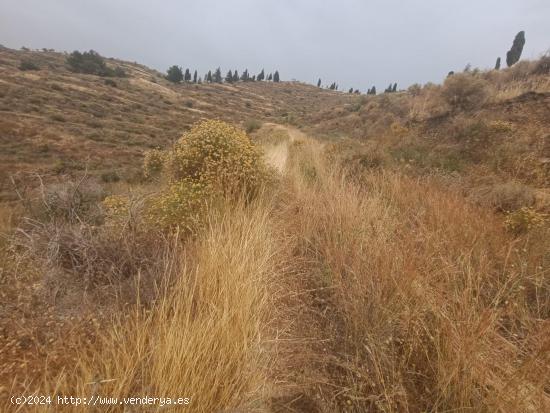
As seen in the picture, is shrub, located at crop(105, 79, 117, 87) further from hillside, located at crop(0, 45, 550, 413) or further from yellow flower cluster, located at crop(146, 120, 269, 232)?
hillside, located at crop(0, 45, 550, 413)

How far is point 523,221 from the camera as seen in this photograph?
3.39 meters

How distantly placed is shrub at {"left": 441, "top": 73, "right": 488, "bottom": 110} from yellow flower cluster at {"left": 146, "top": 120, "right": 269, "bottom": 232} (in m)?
8.56

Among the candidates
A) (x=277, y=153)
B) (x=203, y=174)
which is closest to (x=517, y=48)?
(x=277, y=153)

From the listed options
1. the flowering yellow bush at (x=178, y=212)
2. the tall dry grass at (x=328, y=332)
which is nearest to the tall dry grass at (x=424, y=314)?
the tall dry grass at (x=328, y=332)

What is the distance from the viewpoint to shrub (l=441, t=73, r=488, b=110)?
9961 millimetres

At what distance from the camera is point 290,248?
2.98 meters

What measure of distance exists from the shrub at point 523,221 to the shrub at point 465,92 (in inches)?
312

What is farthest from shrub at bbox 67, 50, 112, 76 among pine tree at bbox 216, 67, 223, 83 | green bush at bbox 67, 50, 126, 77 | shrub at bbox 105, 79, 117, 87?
pine tree at bbox 216, 67, 223, 83

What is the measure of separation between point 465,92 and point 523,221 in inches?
350

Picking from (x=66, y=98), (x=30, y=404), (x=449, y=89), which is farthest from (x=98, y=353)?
(x=66, y=98)

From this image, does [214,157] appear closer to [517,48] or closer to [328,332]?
[328,332]

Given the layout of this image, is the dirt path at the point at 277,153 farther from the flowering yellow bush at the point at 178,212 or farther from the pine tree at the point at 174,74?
the pine tree at the point at 174,74

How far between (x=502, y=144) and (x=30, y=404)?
27.2ft

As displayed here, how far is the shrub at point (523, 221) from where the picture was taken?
329cm
